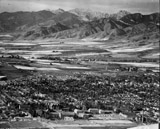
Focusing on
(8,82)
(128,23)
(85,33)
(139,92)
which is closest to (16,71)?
(8,82)

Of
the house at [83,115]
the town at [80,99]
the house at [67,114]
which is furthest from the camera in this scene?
the town at [80,99]

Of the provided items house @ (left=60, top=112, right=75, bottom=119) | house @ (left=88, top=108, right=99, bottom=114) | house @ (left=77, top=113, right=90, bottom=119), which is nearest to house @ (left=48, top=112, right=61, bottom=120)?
house @ (left=60, top=112, right=75, bottom=119)

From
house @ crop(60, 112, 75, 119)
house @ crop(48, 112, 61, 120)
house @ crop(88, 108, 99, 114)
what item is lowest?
house @ crop(88, 108, 99, 114)

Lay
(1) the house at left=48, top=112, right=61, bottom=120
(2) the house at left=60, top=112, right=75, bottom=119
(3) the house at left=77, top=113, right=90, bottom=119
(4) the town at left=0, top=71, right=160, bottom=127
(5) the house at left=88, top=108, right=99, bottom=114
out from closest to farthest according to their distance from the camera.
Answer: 1. (1) the house at left=48, top=112, right=61, bottom=120
2. (2) the house at left=60, top=112, right=75, bottom=119
3. (3) the house at left=77, top=113, right=90, bottom=119
4. (4) the town at left=0, top=71, right=160, bottom=127
5. (5) the house at left=88, top=108, right=99, bottom=114

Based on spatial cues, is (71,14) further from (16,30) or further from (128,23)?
(16,30)

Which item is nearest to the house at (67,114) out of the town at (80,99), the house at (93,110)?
the town at (80,99)

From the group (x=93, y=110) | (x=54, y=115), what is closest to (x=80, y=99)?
(x=93, y=110)

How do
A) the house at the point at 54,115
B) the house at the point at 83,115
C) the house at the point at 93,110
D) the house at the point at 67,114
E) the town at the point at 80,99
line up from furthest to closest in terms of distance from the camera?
the house at the point at 93,110
the town at the point at 80,99
the house at the point at 83,115
the house at the point at 67,114
the house at the point at 54,115

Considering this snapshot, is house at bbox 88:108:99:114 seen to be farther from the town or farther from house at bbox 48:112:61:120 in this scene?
house at bbox 48:112:61:120

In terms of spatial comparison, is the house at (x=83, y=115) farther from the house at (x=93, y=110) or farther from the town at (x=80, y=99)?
the house at (x=93, y=110)

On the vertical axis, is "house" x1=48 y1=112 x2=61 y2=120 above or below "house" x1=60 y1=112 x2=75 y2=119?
above

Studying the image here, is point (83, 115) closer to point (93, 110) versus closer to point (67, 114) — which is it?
point (67, 114)

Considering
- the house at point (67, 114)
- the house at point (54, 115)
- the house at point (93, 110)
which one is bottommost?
the house at point (93, 110)
